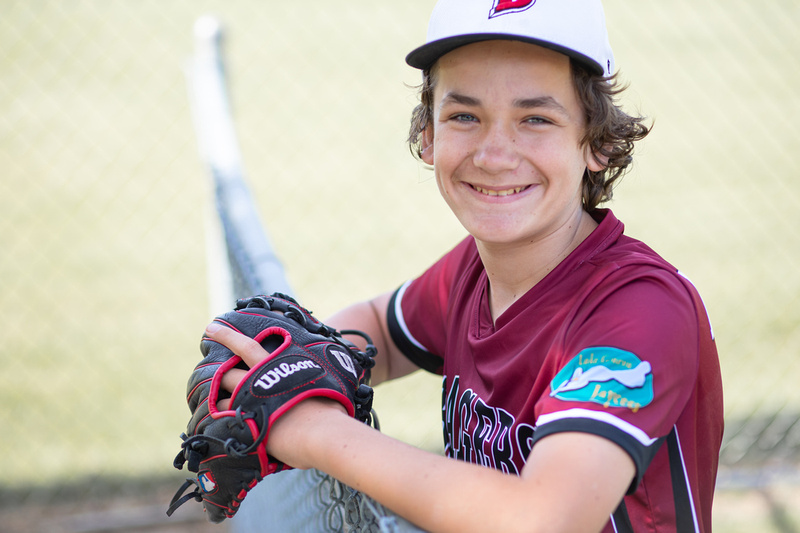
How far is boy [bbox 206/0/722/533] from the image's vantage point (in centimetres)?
114

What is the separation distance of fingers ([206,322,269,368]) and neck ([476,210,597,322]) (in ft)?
1.81

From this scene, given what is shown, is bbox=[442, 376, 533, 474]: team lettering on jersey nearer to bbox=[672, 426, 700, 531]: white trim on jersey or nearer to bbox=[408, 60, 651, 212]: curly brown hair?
bbox=[672, 426, 700, 531]: white trim on jersey

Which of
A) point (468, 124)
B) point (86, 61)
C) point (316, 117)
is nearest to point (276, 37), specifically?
point (316, 117)

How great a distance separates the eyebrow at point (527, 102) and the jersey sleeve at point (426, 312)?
1.92ft

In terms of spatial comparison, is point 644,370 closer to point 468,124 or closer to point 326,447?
point 326,447

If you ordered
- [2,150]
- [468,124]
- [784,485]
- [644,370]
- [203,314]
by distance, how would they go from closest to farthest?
[644,370] < [468,124] < [784,485] < [203,314] < [2,150]

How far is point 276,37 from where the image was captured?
9.82 m

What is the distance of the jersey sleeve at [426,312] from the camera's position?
6.72 feet

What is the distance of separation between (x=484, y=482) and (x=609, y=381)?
255mm

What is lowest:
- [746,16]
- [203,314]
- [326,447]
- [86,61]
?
[203,314]

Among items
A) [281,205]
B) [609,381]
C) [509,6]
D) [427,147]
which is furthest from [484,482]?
[281,205]

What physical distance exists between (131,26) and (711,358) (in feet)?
32.9

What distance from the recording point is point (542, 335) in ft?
4.82

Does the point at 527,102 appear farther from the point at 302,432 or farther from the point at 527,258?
the point at 302,432
